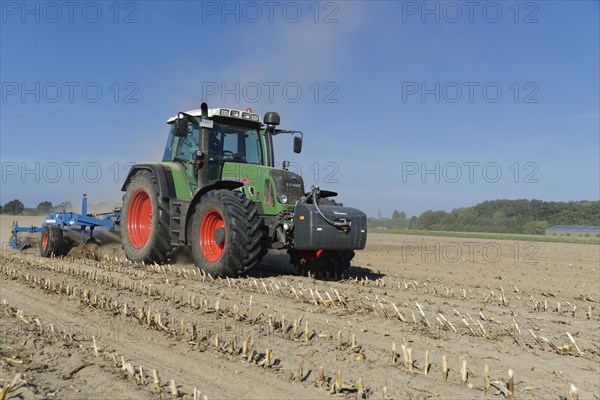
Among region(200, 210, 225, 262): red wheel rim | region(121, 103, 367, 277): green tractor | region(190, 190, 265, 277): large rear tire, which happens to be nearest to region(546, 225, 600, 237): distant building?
region(121, 103, 367, 277): green tractor

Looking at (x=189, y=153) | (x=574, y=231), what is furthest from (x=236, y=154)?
(x=574, y=231)

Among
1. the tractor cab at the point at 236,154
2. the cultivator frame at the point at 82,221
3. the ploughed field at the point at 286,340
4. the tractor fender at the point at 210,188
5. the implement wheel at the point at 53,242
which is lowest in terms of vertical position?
the ploughed field at the point at 286,340

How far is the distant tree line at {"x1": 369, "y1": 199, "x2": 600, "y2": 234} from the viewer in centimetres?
3650

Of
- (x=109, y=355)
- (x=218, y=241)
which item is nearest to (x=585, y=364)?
(x=109, y=355)

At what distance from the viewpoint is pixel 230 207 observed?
7.51 m

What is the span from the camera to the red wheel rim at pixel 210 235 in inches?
318

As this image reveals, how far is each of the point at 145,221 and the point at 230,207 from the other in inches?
127

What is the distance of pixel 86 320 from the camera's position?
5129 millimetres

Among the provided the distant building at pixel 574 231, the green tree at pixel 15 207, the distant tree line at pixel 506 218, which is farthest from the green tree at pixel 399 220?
the green tree at pixel 15 207

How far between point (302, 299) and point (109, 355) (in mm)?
2629

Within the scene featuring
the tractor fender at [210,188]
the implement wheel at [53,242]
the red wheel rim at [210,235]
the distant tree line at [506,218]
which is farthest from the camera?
the distant tree line at [506,218]

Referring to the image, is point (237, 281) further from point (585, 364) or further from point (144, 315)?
point (585, 364)

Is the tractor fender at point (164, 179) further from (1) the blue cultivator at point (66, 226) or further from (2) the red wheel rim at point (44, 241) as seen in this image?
(2) the red wheel rim at point (44, 241)

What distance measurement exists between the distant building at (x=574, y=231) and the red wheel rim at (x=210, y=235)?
1211 inches
